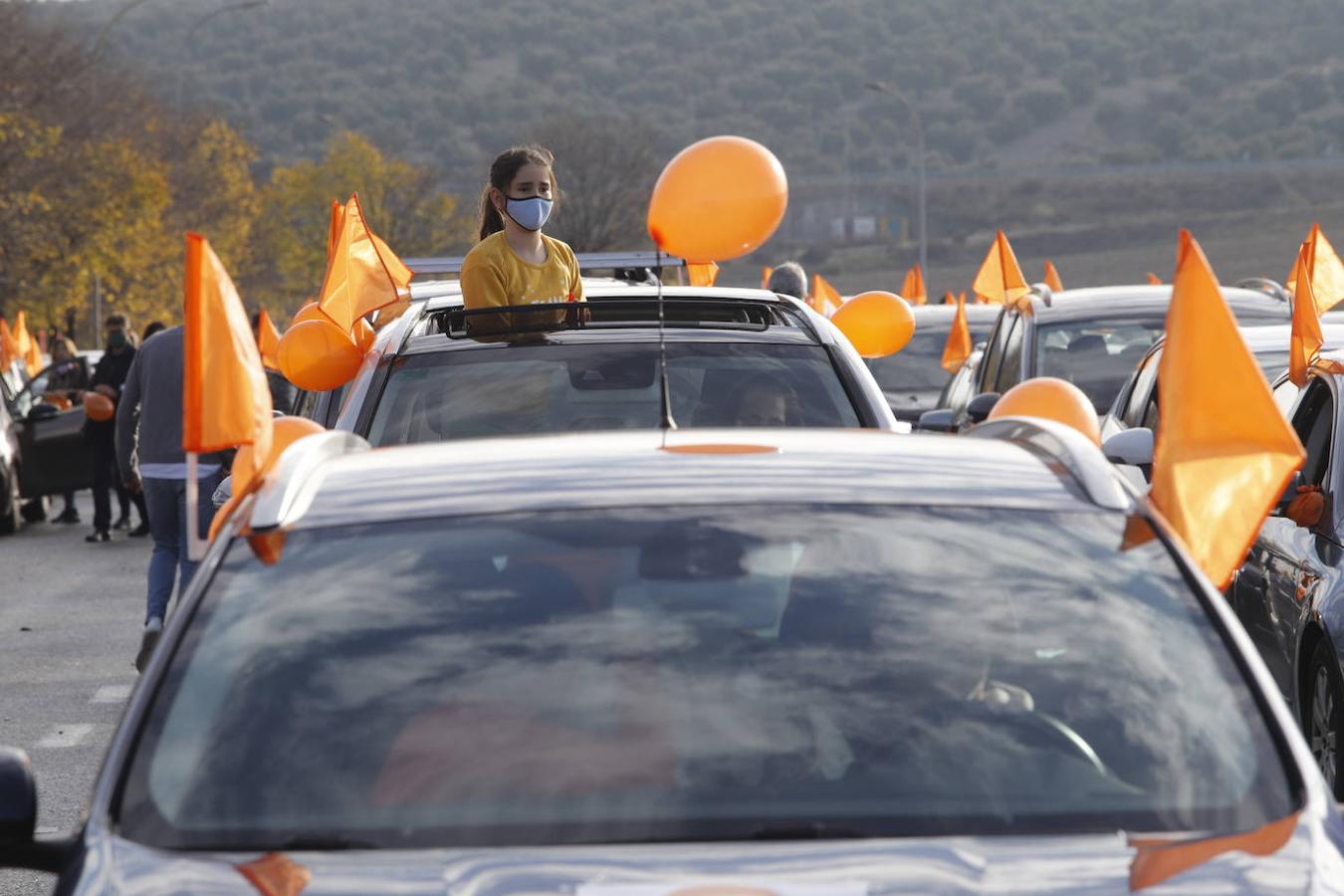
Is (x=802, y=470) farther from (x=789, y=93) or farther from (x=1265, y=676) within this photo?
(x=789, y=93)

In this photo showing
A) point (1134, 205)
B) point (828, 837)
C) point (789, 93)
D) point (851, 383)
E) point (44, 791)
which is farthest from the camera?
point (789, 93)

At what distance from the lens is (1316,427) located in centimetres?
770

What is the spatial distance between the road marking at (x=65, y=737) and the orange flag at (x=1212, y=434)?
606 centimetres

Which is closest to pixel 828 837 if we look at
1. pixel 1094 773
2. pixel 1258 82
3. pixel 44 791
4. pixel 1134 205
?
pixel 1094 773

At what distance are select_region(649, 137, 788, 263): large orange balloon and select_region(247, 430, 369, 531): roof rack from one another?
305 centimetres

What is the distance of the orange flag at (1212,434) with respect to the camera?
153 inches

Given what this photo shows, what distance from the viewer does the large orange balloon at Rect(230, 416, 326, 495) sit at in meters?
4.14

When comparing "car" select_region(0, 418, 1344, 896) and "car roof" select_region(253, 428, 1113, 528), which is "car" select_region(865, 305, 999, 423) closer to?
"car roof" select_region(253, 428, 1113, 528)

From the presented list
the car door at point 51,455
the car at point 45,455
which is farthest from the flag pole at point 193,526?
the car door at point 51,455

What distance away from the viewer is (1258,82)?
391 ft

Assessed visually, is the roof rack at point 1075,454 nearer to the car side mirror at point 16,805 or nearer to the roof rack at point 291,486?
the roof rack at point 291,486

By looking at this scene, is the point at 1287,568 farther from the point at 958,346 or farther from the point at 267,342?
the point at 958,346

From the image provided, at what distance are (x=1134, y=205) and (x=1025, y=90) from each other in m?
29.0

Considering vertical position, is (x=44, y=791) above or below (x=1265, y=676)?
below
